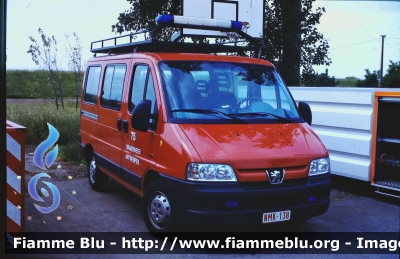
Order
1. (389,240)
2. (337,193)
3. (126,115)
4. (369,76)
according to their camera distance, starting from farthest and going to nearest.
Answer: (369,76) → (337,193) → (126,115) → (389,240)

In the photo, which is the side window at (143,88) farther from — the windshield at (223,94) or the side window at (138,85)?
the windshield at (223,94)

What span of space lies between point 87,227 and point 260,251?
Result: 2.07 m

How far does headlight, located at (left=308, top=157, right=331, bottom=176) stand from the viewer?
5.46 metres

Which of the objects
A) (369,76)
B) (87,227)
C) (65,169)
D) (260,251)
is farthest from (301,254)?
(369,76)

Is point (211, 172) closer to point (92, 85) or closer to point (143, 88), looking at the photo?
point (143, 88)

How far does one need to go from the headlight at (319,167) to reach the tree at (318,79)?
9.07m

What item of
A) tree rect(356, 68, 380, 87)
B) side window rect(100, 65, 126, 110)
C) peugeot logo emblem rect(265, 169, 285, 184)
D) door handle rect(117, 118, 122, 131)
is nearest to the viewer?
peugeot logo emblem rect(265, 169, 285, 184)

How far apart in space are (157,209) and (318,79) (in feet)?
32.9

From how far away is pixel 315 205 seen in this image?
5.41 metres

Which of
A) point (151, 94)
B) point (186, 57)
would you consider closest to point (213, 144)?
point (151, 94)

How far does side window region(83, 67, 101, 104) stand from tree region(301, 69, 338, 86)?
7.61m

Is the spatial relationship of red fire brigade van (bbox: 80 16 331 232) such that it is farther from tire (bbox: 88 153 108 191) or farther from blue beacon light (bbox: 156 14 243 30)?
tire (bbox: 88 153 108 191)

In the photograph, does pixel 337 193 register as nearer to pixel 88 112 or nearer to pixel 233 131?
pixel 233 131

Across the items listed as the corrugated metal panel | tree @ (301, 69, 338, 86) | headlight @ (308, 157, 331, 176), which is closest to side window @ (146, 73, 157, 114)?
headlight @ (308, 157, 331, 176)
